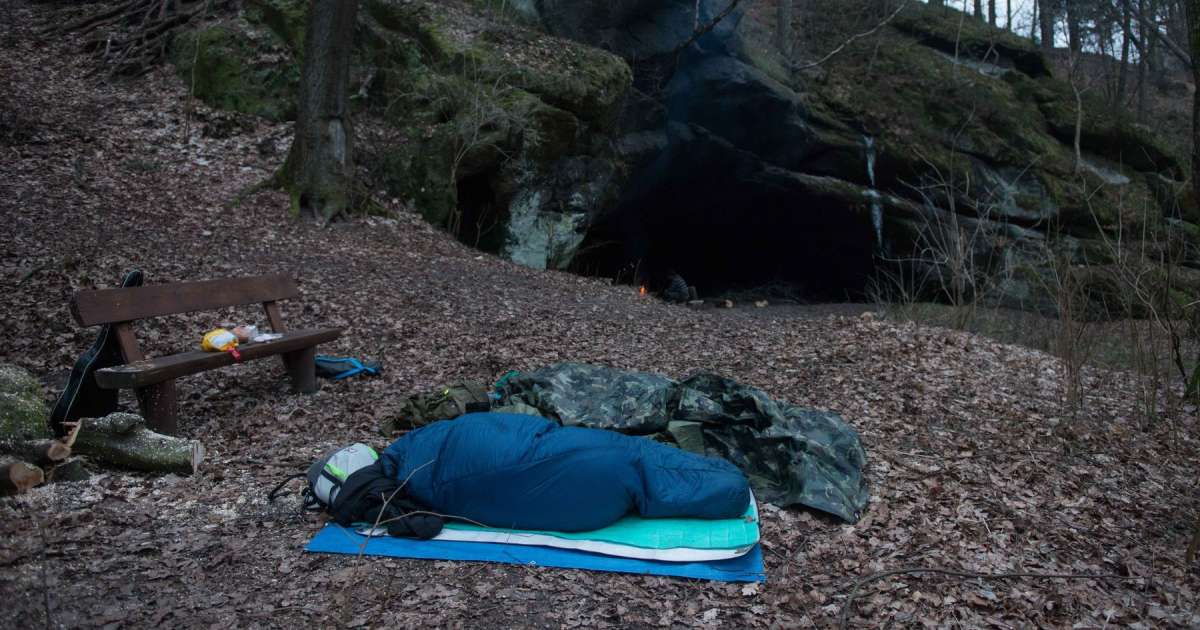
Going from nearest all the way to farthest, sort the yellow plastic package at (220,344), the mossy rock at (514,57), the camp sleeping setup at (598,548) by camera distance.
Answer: the camp sleeping setup at (598,548), the yellow plastic package at (220,344), the mossy rock at (514,57)

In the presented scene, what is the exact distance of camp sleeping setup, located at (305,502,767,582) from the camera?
3543 mm

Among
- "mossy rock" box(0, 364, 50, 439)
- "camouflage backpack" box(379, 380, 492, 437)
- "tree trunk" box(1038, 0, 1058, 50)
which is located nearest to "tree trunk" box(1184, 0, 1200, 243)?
"camouflage backpack" box(379, 380, 492, 437)

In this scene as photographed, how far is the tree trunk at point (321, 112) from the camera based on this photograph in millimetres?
9930

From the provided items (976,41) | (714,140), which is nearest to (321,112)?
(714,140)

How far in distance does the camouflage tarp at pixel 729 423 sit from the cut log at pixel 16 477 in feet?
8.31

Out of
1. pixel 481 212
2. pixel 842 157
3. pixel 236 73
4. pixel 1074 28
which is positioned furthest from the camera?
pixel 1074 28

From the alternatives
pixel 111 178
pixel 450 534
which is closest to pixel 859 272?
pixel 111 178

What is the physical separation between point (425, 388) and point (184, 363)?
1.78 metres

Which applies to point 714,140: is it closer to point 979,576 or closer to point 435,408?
point 435,408

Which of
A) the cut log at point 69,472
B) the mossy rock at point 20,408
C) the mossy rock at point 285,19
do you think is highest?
the mossy rock at point 285,19

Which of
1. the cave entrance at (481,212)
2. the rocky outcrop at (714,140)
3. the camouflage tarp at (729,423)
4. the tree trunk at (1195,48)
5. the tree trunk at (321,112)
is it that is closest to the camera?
the camouflage tarp at (729,423)

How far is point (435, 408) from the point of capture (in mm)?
4973

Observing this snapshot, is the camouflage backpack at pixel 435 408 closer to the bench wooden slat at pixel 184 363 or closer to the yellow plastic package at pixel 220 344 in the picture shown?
the bench wooden slat at pixel 184 363

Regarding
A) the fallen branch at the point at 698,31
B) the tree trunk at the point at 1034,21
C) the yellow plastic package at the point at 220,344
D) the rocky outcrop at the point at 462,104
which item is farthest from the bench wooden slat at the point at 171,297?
the tree trunk at the point at 1034,21
